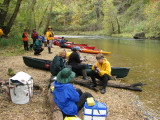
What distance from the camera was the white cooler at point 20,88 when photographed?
377 centimetres

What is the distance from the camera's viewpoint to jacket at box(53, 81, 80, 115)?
10.9 ft

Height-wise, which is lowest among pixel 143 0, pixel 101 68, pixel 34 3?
pixel 101 68

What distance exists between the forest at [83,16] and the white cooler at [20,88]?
9.13 m

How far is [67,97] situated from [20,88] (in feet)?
4.10

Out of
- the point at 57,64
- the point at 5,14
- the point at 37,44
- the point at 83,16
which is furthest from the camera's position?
the point at 83,16

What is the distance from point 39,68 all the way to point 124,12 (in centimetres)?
4568

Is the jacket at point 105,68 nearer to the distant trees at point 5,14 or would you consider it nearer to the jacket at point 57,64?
the jacket at point 57,64

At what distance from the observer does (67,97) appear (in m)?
3.29

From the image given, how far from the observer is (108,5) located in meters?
36.5

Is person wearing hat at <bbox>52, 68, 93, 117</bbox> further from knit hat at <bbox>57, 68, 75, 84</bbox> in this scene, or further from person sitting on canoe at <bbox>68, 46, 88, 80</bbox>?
person sitting on canoe at <bbox>68, 46, 88, 80</bbox>

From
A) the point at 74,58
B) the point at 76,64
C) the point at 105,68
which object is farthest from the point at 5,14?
the point at 105,68

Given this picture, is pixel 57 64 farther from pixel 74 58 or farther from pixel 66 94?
pixel 66 94

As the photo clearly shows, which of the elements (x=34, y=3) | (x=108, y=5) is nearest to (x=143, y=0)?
(x=108, y=5)

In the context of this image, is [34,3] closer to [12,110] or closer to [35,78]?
[35,78]
